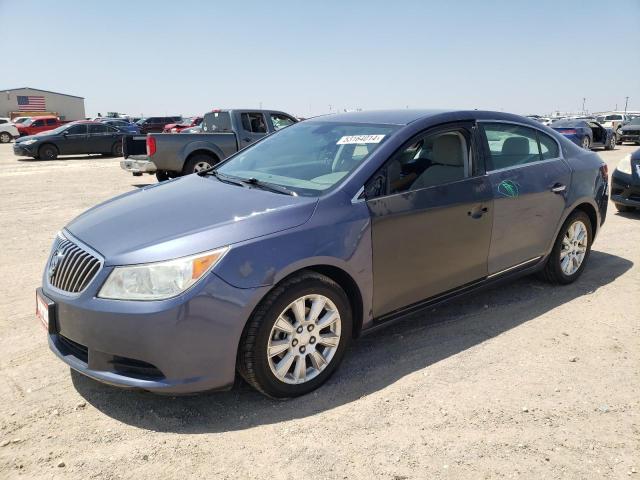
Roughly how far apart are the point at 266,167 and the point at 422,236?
50.6 inches

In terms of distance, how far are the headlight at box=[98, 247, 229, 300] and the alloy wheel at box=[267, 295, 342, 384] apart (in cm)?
52

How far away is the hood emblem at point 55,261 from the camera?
3.03m

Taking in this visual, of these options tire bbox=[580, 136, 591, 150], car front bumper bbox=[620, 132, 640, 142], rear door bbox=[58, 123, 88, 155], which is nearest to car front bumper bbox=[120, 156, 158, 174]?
rear door bbox=[58, 123, 88, 155]

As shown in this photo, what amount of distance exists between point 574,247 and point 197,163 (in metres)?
7.95

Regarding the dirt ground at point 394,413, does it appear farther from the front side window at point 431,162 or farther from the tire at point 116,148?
the tire at point 116,148

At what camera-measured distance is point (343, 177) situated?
329 cm

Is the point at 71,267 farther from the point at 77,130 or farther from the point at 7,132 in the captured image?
the point at 7,132

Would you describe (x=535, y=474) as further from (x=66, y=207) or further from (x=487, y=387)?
(x=66, y=207)

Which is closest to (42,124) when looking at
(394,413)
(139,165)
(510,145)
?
(139,165)

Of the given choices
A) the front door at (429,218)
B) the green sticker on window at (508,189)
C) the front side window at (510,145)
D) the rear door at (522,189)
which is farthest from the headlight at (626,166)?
the front door at (429,218)

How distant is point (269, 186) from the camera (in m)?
3.45

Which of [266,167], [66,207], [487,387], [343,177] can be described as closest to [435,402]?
[487,387]

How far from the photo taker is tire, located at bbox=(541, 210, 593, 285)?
15.3 feet

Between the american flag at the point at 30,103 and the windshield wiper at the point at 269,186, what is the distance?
215ft
